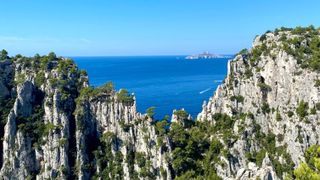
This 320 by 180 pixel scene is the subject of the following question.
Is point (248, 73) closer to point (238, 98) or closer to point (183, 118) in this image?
point (238, 98)

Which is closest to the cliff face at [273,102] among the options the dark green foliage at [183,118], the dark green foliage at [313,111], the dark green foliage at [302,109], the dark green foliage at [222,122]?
the dark green foliage at [302,109]

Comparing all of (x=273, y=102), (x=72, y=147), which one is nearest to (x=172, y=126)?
(x=273, y=102)

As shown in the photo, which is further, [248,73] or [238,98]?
[248,73]

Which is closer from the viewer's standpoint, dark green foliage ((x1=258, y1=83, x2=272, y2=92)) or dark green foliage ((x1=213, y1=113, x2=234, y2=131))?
dark green foliage ((x1=258, y1=83, x2=272, y2=92))

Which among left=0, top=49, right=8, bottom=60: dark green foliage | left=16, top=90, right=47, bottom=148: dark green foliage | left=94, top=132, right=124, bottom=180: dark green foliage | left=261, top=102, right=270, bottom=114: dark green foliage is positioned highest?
left=0, top=49, right=8, bottom=60: dark green foliage

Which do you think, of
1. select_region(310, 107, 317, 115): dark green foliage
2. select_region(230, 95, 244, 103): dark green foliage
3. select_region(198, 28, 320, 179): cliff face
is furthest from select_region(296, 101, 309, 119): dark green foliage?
select_region(230, 95, 244, 103): dark green foliage

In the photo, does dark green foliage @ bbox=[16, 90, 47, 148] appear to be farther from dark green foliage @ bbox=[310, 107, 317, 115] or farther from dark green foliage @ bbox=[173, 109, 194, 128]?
dark green foliage @ bbox=[310, 107, 317, 115]

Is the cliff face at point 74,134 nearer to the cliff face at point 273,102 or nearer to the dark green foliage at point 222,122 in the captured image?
the dark green foliage at point 222,122
